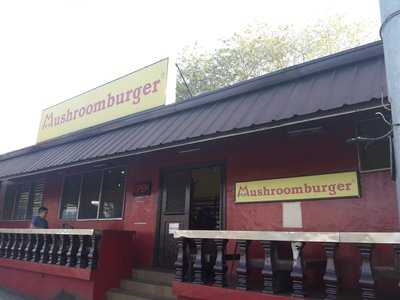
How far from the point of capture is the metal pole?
2541mm

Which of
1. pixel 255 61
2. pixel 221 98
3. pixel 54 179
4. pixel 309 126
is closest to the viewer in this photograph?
pixel 309 126

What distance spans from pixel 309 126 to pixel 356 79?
2.98 ft

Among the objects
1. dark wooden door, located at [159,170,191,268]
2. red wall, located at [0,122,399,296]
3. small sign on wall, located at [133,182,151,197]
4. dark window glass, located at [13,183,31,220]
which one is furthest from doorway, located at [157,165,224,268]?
dark window glass, located at [13,183,31,220]

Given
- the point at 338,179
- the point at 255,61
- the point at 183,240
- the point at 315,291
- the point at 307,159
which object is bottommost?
the point at 315,291

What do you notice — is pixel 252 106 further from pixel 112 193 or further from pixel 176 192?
pixel 112 193

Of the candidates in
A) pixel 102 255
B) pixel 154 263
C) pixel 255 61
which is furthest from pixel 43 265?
pixel 255 61

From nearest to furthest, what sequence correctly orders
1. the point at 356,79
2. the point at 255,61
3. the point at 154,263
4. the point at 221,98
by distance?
the point at 356,79 → the point at 221,98 → the point at 154,263 → the point at 255,61

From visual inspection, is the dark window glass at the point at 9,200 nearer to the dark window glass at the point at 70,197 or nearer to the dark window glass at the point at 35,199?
the dark window glass at the point at 35,199

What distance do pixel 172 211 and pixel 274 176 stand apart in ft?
8.40

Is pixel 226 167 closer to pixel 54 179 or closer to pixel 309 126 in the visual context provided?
pixel 309 126

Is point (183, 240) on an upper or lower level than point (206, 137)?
lower

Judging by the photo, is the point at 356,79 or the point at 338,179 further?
the point at 338,179

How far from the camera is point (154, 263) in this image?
800 cm

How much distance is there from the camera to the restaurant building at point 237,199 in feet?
15.9
